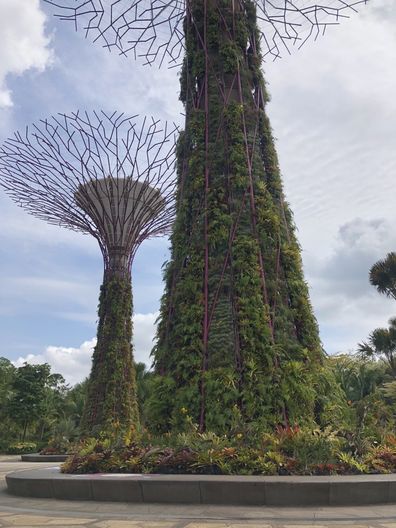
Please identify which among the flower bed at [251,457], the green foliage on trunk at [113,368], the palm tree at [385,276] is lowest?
the flower bed at [251,457]

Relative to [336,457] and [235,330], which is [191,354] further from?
[336,457]

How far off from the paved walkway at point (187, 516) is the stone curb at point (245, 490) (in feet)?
0.41

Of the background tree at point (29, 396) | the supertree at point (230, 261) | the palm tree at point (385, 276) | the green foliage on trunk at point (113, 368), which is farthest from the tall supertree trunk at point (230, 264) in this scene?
the background tree at point (29, 396)

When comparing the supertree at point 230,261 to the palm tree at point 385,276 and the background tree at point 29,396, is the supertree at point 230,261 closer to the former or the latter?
the palm tree at point 385,276

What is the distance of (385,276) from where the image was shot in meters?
26.2

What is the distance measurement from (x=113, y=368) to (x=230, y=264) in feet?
34.5

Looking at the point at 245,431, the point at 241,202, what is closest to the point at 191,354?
the point at 245,431

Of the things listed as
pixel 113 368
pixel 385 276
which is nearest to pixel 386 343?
pixel 385 276

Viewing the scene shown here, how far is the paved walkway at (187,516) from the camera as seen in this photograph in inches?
163

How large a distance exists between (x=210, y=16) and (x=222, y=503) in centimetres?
813

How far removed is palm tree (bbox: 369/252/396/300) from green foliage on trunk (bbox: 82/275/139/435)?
44.5 ft

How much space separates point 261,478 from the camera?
204 inches

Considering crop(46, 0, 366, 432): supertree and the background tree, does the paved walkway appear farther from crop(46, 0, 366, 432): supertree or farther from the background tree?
the background tree

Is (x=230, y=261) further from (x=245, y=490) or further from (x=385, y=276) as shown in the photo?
(x=385, y=276)
